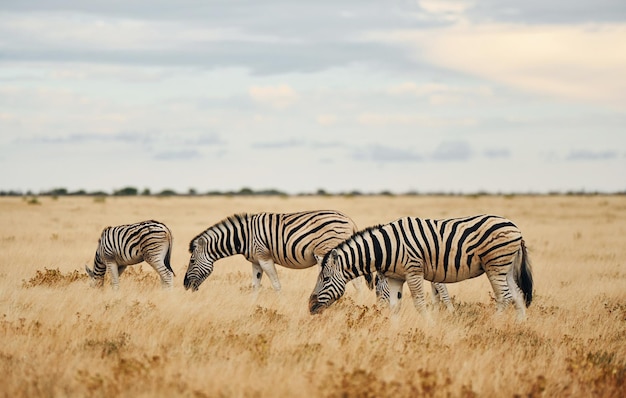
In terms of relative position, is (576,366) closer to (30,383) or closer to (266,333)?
(266,333)

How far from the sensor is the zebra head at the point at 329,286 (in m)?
12.2

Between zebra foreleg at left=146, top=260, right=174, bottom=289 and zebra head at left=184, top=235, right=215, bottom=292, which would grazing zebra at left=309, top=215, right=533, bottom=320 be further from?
zebra foreleg at left=146, top=260, right=174, bottom=289

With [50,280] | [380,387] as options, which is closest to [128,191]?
[50,280]

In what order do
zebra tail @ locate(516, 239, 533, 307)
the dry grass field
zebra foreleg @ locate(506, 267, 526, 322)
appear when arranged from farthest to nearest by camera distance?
1. zebra tail @ locate(516, 239, 533, 307)
2. zebra foreleg @ locate(506, 267, 526, 322)
3. the dry grass field

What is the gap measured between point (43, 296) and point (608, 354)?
9895mm

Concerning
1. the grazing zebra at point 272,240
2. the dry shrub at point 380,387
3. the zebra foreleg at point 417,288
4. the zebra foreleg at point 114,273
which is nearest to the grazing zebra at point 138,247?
the zebra foreleg at point 114,273

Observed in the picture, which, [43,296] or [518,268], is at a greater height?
[518,268]

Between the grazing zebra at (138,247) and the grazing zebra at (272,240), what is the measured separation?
0.57 m

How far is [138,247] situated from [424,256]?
6.48 meters

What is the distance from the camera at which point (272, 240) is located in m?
15.4

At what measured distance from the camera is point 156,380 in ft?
27.2

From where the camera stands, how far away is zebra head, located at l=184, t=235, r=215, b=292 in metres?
15.7

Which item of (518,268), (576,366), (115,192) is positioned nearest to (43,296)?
(518,268)

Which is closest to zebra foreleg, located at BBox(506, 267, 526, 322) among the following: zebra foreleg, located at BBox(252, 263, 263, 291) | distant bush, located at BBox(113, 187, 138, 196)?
zebra foreleg, located at BBox(252, 263, 263, 291)
